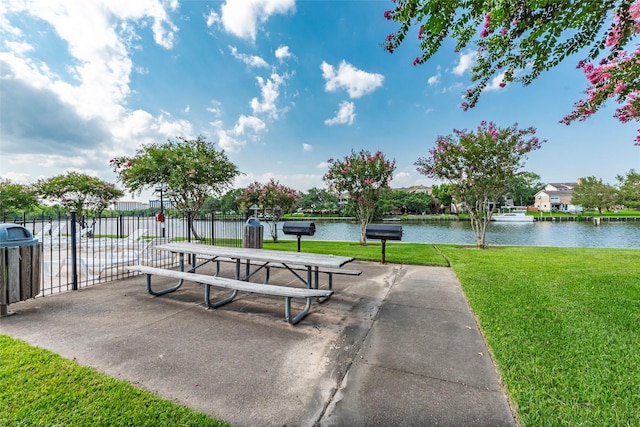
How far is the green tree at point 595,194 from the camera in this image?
5400 centimetres

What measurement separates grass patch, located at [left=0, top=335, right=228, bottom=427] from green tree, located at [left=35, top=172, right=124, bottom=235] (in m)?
18.6

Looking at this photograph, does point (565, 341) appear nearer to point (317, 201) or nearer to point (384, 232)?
point (384, 232)

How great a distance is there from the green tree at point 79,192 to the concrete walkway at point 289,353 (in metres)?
17.3

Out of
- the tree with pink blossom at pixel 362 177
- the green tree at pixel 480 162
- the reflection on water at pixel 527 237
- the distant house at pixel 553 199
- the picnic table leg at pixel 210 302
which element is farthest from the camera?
the distant house at pixel 553 199

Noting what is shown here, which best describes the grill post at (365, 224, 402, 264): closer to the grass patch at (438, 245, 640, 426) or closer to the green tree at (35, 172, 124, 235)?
the grass patch at (438, 245, 640, 426)

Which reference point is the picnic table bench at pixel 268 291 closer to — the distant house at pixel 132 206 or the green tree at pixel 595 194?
the distant house at pixel 132 206

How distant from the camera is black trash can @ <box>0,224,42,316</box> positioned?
11.8 ft

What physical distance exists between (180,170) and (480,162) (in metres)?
13.7

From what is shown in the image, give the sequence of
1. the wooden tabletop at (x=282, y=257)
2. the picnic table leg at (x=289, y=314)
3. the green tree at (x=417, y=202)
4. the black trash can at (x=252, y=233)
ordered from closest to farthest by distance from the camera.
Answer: the picnic table leg at (x=289, y=314), the wooden tabletop at (x=282, y=257), the black trash can at (x=252, y=233), the green tree at (x=417, y=202)

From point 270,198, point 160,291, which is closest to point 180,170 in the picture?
point 270,198

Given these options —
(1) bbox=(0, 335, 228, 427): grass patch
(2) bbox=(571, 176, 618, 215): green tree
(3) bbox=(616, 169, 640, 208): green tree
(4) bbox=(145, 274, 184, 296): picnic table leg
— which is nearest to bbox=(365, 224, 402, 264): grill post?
(4) bbox=(145, 274, 184, 296): picnic table leg

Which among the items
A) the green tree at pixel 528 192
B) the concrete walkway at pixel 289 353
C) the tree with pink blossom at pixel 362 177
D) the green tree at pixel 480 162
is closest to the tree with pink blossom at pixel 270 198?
the tree with pink blossom at pixel 362 177

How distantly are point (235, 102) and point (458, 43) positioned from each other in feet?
49.1

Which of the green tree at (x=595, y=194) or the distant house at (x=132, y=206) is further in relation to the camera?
the green tree at (x=595, y=194)
